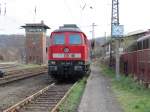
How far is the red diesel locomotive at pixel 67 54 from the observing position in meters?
29.6

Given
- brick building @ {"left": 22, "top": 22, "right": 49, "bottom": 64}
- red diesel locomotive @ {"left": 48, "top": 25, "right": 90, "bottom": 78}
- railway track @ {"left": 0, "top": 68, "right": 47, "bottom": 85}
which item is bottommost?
railway track @ {"left": 0, "top": 68, "right": 47, "bottom": 85}

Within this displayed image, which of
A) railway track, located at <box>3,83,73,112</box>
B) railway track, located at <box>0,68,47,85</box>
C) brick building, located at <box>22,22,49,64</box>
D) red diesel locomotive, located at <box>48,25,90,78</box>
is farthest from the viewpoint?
brick building, located at <box>22,22,49,64</box>

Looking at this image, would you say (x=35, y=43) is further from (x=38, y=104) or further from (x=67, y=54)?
(x=38, y=104)

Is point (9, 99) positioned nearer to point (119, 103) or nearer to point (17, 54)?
point (119, 103)

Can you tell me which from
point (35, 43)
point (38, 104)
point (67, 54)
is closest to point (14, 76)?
point (67, 54)

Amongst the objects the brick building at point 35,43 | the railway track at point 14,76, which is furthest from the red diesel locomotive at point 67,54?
the brick building at point 35,43

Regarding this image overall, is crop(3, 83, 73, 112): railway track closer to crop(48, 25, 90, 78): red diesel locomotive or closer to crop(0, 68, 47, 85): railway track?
crop(48, 25, 90, 78): red diesel locomotive

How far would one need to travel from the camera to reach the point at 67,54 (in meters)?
29.7

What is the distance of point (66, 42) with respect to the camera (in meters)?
30.1

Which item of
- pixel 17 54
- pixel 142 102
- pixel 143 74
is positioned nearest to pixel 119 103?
pixel 142 102

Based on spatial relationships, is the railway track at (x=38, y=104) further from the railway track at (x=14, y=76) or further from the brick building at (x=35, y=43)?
the brick building at (x=35, y=43)

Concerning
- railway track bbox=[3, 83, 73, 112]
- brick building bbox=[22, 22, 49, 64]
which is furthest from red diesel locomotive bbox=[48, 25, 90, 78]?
brick building bbox=[22, 22, 49, 64]

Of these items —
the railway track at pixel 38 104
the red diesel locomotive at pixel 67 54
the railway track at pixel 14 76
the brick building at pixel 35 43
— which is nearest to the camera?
the railway track at pixel 38 104

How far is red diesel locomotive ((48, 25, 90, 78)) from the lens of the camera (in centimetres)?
2964
